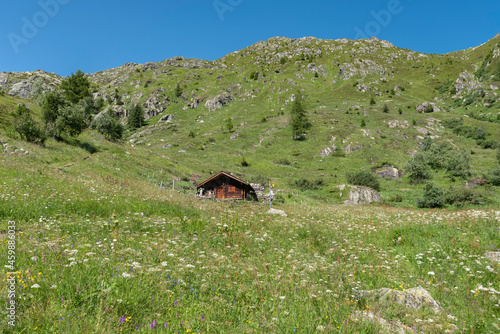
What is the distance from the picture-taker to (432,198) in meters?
32.8

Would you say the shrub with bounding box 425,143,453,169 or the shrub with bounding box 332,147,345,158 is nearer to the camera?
the shrub with bounding box 425,143,453,169

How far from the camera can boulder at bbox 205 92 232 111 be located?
155625 millimetres

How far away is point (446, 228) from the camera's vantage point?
10.3m

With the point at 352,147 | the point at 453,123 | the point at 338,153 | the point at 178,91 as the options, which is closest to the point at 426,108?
the point at 453,123

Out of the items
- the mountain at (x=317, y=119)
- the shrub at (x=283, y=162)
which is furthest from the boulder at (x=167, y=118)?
the shrub at (x=283, y=162)

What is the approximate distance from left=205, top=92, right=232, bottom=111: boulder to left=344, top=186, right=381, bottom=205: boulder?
126 meters

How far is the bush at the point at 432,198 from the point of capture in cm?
3256

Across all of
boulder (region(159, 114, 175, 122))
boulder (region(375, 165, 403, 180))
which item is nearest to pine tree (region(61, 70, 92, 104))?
boulder (region(375, 165, 403, 180))

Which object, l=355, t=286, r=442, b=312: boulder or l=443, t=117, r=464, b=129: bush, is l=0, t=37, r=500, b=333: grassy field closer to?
l=355, t=286, r=442, b=312: boulder

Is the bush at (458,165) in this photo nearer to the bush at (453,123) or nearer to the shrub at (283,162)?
the shrub at (283,162)

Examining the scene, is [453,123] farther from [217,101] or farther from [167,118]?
[167,118]

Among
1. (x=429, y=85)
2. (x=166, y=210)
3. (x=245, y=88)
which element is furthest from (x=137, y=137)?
(x=429, y=85)

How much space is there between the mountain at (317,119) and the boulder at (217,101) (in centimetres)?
69

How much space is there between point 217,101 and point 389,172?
394 ft
